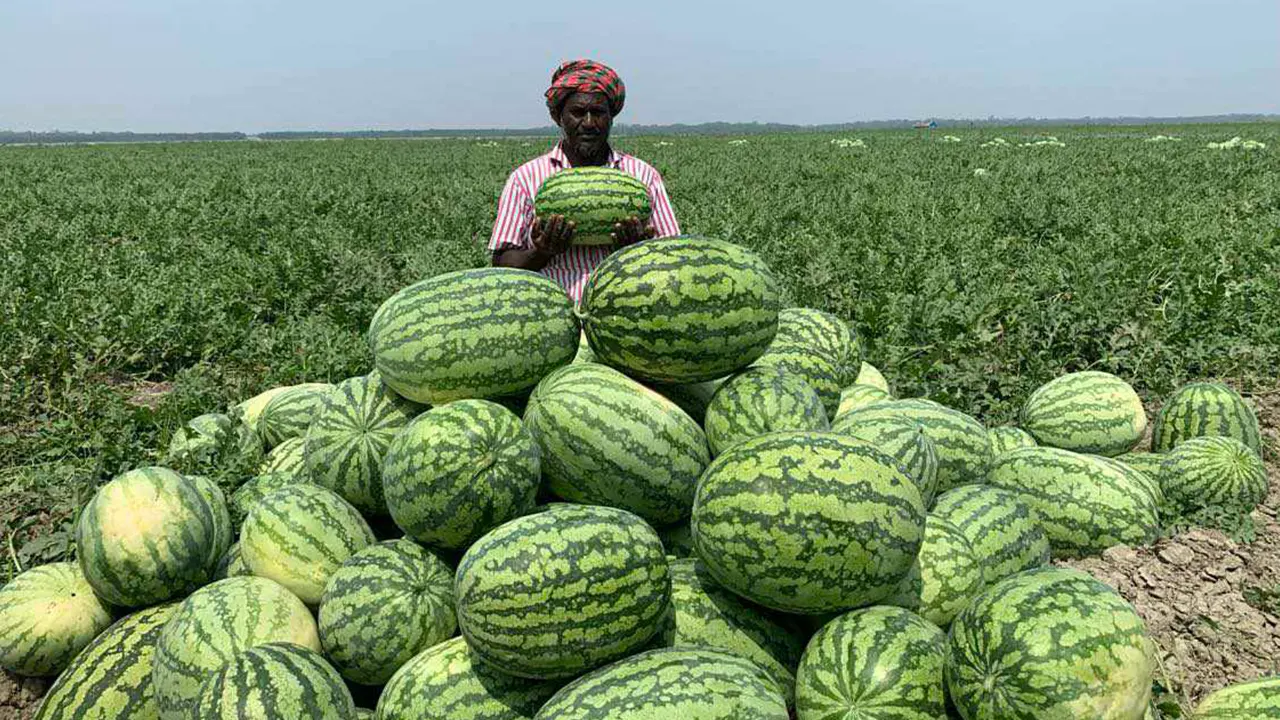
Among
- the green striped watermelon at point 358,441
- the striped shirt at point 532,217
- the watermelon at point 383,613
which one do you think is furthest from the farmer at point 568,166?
the watermelon at point 383,613

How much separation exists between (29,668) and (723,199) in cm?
1689

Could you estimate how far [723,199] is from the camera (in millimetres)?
18453

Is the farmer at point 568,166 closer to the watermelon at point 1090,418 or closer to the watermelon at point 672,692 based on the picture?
the watermelon at point 1090,418

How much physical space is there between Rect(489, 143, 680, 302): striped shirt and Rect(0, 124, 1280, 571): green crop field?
222 cm

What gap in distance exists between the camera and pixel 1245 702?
232 cm

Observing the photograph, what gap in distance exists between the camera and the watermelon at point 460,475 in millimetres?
2400

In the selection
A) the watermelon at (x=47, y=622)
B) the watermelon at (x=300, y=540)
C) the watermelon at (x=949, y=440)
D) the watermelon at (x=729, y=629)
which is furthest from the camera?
the watermelon at (x=949, y=440)

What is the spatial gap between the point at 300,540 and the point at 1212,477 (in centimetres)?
429

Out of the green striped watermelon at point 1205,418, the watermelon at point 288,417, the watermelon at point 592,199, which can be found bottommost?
the green striped watermelon at point 1205,418

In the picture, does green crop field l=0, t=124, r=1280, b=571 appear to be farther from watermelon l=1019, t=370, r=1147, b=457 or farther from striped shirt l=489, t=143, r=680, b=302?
striped shirt l=489, t=143, r=680, b=302

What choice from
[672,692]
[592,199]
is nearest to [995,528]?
A: [672,692]

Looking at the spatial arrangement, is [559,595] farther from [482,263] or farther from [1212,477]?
[482,263]

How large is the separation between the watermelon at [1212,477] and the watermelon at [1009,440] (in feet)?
2.25

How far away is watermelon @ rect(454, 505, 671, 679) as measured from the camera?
2.10 meters
